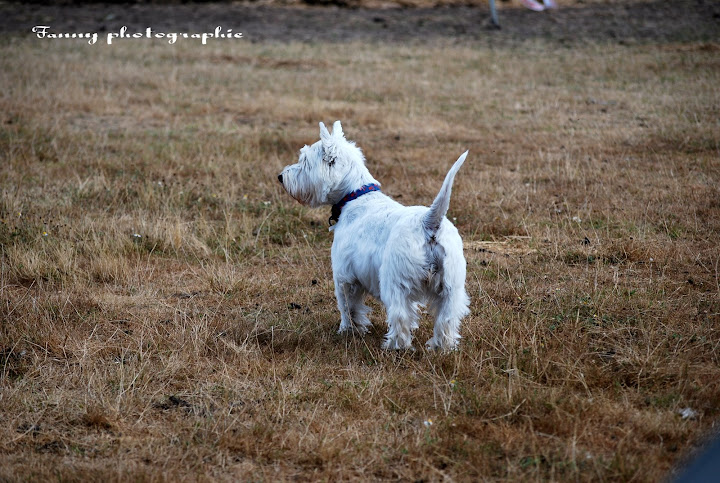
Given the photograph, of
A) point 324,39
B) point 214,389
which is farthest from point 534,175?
point 324,39

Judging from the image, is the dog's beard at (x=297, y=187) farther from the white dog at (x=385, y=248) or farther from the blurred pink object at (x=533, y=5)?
the blurred pink object at (x=533, y=5)

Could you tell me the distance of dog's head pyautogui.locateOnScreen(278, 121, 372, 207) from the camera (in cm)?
585

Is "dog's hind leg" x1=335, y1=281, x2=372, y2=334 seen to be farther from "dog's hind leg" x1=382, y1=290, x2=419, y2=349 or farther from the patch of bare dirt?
the patch of bare dirt

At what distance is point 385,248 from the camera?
200 inches

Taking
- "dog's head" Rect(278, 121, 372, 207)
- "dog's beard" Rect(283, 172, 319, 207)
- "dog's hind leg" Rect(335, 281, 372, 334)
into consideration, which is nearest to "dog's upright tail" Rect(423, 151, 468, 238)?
"dog's hind leg" Rect(335, 281, 372, 334)

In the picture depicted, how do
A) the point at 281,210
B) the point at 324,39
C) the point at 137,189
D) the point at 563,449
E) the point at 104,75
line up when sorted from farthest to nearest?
1. the point at 324,39
2. the point at 104,75
3. the point at 137,189
4. the point at 281,210
5. the point at 563,449

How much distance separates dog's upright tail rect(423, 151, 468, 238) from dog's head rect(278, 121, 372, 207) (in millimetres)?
1188

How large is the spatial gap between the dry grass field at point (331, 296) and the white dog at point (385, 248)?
0.29m

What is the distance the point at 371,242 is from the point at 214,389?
1.57 metres

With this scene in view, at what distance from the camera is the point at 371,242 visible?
210 inches

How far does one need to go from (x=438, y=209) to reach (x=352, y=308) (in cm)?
139

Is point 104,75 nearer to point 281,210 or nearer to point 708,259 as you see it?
point 281,210

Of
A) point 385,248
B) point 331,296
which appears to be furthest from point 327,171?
point 331,296

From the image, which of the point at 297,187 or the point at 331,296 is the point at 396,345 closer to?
the point at 331,296
